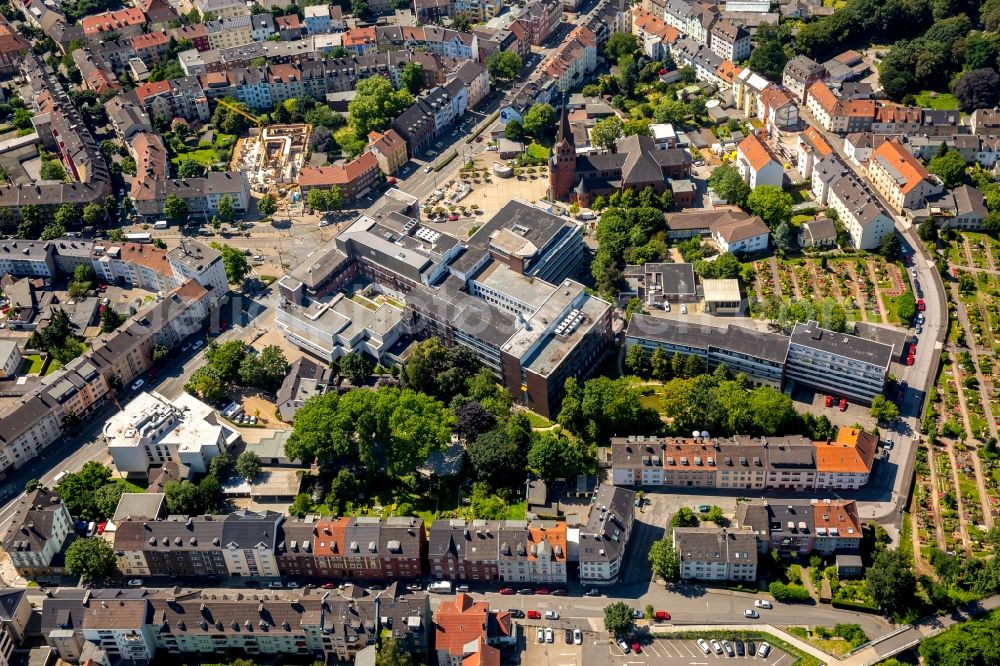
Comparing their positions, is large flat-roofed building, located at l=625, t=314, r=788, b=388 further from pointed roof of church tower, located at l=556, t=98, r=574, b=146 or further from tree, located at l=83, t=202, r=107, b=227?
tree, located at l=83, t=202, r=107, b=227

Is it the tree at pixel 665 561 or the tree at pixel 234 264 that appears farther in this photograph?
the tree at pixel 234 264

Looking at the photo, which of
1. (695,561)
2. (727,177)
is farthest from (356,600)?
(727,177)

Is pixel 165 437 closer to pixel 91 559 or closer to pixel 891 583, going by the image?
pixel 91 559

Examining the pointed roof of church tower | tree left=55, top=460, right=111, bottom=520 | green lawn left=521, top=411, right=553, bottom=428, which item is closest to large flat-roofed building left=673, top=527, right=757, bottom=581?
green lawn left=521, top=411, right=553, bottom=428

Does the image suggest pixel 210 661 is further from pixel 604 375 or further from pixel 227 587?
pixel 604 375

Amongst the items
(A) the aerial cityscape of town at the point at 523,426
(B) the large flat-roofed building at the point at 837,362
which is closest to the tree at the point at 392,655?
(A) the aerial cityscape of town at the point at 523,426

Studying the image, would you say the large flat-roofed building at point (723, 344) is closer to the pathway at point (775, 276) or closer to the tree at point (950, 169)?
the pathway at point (775, 276)
